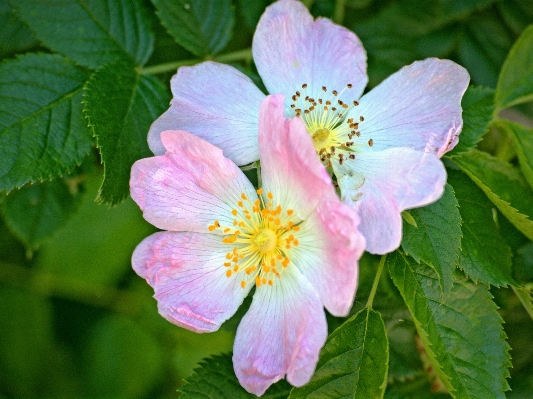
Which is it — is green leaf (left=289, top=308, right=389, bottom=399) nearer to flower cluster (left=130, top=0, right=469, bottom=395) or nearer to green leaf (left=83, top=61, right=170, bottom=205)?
flower cluster (left=130, top=0, right=469, bottom=395)

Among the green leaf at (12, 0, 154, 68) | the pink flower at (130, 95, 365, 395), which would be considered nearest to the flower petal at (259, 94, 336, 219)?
the pink flower at (130, 95, 365, 395)

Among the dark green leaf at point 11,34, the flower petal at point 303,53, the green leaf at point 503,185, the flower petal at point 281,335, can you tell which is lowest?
the flower petal at point 281,335

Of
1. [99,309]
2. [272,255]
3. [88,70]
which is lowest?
[99,309]

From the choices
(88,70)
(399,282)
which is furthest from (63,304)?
(399,282)

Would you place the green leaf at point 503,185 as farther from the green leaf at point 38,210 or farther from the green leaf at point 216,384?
the green leaf at point 38,210

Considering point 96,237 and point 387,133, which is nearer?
point 387,133

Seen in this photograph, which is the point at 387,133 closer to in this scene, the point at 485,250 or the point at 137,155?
the point at 485,250

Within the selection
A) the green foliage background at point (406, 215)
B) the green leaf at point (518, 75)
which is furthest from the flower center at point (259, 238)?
the green leaf at point (518, 75)

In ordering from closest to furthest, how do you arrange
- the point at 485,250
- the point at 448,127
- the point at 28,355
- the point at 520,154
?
1. the point at 448,127
2. the point at 485,250
3. the point at 520,154
4. the point at 28,355
